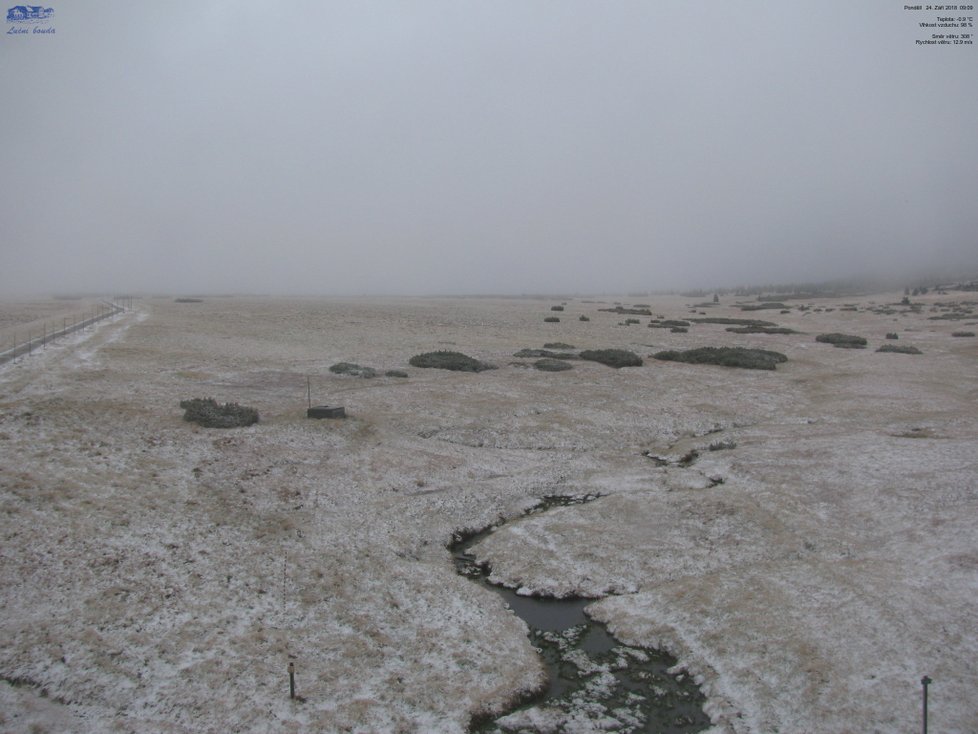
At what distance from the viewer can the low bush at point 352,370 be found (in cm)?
3601

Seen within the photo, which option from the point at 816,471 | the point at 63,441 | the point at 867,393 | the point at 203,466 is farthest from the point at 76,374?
the point at 867,393

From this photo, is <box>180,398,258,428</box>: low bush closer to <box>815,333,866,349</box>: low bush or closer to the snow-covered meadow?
the snow-covered meadow

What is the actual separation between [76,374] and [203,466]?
14557 mm

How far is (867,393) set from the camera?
111 ft

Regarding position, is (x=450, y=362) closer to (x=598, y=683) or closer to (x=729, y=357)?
(x=729, y=357)

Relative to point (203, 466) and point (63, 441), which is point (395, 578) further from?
point (63, 441)

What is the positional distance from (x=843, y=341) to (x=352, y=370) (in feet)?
137

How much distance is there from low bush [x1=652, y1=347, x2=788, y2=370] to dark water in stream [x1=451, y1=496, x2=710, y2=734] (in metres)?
31.3

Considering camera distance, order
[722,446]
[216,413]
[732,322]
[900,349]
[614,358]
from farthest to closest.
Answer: [732,322] → [900,349] → [614,358] → [722,446] → [216,413]

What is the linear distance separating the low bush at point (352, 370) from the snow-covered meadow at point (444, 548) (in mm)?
2365

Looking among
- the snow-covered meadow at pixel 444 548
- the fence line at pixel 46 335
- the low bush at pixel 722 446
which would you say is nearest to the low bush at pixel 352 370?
the snow-covered meadow at pixel 444 548

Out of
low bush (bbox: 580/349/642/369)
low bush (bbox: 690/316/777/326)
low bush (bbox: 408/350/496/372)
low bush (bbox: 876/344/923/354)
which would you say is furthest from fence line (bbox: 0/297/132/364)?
low bush (bbox: 690/316/777/326)

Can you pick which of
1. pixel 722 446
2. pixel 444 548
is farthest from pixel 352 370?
pixel 444 548

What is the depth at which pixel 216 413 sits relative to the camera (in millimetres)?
25094
